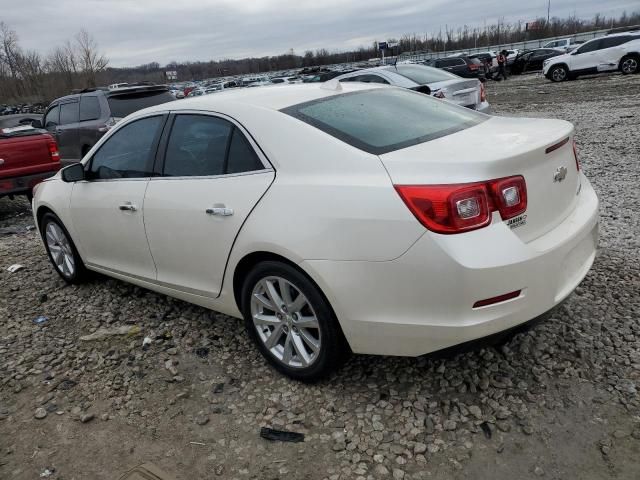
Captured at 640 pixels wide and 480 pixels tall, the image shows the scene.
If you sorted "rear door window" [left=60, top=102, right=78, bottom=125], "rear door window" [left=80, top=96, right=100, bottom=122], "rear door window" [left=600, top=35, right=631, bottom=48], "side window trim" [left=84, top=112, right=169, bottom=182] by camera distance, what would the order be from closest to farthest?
"side window trim" [left=84, top=112, right=169, bottom=182]
"rear door window" [left=80, top=96, right=100, bottom=122]
"rear door window" [left=60, top=102, right=78, bottom=125]
"rear door window" [left=600, top=35, right=631, bottom=48]

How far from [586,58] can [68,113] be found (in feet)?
68.2

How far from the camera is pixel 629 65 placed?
21859mm

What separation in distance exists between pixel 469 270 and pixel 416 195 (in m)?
0.40

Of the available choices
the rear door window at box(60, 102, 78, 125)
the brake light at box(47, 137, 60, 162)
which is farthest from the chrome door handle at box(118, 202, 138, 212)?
the rear door window at box(60, 102, 78, 125)

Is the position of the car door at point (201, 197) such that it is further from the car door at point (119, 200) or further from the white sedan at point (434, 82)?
the white sedan at point (434, 82)

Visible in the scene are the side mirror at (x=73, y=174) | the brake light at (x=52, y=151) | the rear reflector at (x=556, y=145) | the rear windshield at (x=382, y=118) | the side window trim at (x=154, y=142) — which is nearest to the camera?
the rear reflector at (x=556, y=145)

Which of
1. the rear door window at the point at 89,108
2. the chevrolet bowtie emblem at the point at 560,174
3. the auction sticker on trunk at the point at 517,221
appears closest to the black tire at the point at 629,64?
the rear door window at the point at 89,108

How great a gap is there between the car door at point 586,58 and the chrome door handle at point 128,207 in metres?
23.6

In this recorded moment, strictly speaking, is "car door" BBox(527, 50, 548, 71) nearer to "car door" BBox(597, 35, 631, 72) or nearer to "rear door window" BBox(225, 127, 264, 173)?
"car door" BBox(597, 35, 631, 72)

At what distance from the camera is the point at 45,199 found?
4.79 meters

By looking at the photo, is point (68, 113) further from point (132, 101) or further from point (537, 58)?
point (537, 58)

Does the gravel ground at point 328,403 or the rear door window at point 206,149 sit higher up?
the rear door window at point 206,149

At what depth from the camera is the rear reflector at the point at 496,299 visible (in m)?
2.32

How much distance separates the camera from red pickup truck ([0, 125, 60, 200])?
7570 mm
